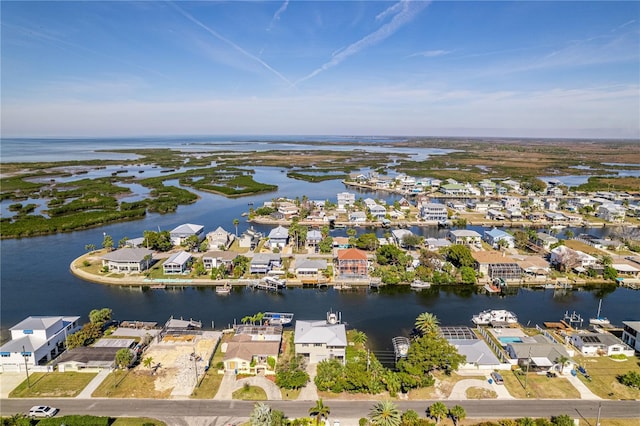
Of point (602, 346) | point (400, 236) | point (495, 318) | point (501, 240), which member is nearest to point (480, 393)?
point (495, 318)

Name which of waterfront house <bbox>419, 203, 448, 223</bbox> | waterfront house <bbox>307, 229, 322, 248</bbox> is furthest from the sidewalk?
waterfront house <bbox>419, 203, 448, 223</bbox>

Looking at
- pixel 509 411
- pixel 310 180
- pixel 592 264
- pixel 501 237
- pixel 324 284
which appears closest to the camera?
pixel 509 411

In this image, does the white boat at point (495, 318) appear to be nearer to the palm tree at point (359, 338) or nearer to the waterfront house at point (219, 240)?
the palm tree at point (359, 338)

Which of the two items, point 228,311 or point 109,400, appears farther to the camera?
point 228,311

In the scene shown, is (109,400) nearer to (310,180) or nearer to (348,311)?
(348,311)

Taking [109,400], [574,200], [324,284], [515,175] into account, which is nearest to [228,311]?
[324,284]

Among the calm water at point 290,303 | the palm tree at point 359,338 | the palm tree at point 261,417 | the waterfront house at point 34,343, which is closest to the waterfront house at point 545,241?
the calm water at point 290,303
